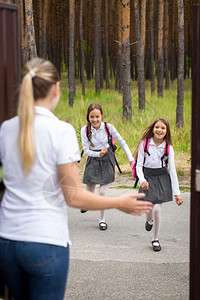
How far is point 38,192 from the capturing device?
2.21m

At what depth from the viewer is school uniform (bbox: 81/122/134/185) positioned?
22.6 feet

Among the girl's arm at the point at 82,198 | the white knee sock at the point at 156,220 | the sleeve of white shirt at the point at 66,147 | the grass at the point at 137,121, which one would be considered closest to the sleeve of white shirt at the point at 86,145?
the white knee sock at the point at 156,220

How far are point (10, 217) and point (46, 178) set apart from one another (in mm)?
243

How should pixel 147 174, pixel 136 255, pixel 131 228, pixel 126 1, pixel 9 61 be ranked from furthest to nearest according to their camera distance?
pixel 126 1 < pixel 131 228 < pixel 147 174 < pixel 136 255 < pixel 9 61

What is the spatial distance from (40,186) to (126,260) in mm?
3376

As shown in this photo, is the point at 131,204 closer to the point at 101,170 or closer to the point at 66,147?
the point at 66,147

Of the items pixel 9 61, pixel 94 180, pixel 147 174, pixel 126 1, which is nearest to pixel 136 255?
pixel 147 174

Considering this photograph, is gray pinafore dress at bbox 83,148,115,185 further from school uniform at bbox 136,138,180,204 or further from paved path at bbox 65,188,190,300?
school uniform at bbox 136,138,180,204

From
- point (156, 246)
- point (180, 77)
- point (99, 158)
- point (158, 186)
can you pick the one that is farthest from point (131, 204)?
point (180, 77)

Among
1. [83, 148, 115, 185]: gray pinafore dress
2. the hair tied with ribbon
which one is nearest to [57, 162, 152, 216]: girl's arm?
the hair tied with ribbon

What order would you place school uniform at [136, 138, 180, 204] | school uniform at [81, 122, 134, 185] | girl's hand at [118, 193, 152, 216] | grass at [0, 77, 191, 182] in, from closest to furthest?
girl's hand at [118, 193, 152, 216] < school uniform at [136, 138, 180, 204] < school uniform at [81, 122, 134, 185] < grass at [0, 77, 191, 182]

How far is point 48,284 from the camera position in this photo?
218cm

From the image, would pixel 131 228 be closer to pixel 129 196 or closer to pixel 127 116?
pixel 129 196

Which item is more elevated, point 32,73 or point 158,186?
point 32,73
